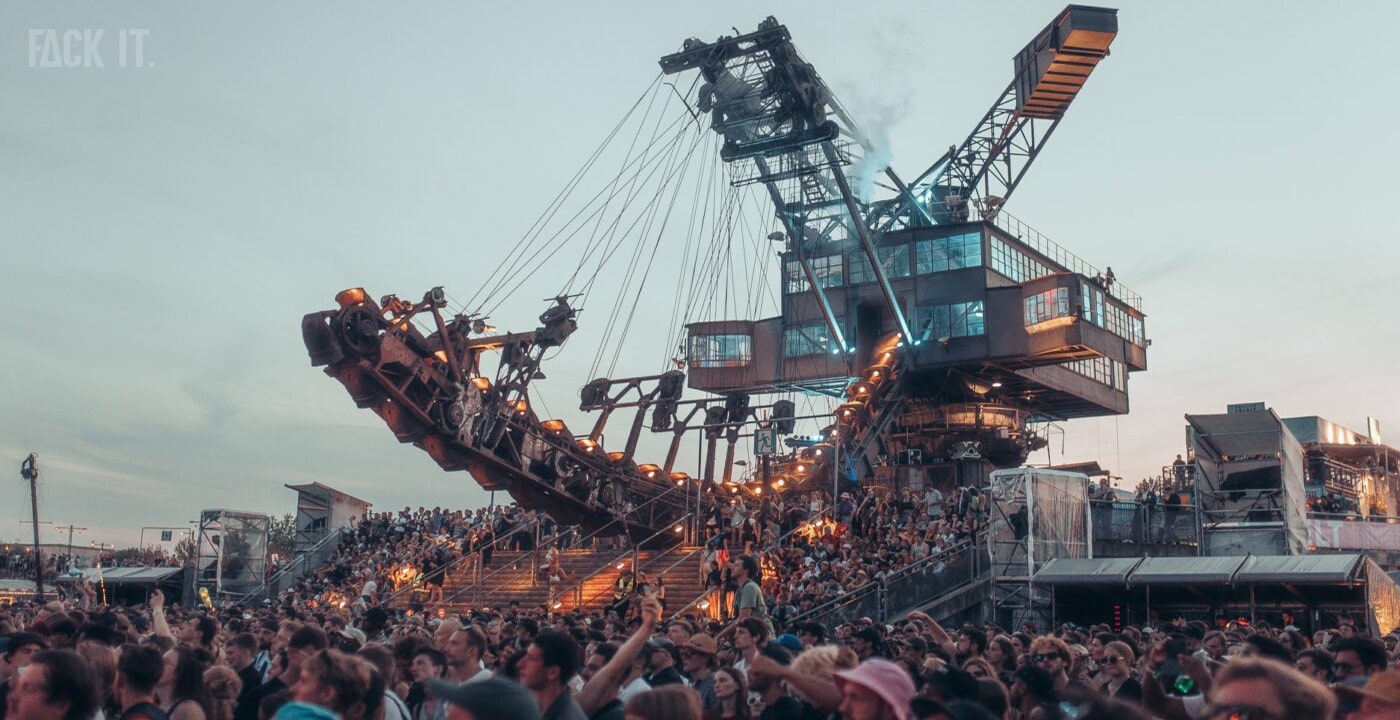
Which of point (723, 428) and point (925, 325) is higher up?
point (925, 325)

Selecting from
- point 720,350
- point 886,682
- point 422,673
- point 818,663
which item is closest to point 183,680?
point 422,673

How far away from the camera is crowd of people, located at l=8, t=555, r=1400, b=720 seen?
14.0ft

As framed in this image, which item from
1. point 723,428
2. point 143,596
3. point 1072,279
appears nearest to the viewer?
point 723,428

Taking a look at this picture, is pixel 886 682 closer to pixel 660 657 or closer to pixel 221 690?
pixel 221 690

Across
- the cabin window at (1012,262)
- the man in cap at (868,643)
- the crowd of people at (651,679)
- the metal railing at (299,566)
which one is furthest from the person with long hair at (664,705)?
the cabin window at (1012,262)

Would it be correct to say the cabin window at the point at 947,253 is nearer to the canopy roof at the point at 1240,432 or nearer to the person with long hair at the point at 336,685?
the canopy roof at the point at 1240,432

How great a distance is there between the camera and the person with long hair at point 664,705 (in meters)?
4.49

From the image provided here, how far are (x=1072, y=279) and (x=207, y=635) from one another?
3944 centimetres

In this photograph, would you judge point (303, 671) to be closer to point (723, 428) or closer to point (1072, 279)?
point (723, 428)

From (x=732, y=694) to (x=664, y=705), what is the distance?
8.33 feet

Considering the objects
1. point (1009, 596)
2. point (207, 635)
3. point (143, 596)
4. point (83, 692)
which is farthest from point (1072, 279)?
point (83, 692)

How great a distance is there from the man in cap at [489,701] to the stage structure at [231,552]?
35823mm

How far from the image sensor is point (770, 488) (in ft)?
114

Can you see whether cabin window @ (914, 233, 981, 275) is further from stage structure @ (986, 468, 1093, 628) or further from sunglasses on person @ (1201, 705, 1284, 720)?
sunglasses on person @ (1201, 705, 1284, 720)
